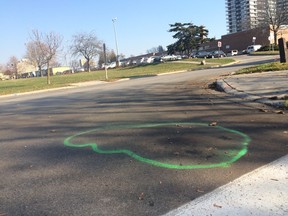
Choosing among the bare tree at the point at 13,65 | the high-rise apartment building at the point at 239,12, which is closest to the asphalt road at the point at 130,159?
the high-rise apartment building at the point at 239,12

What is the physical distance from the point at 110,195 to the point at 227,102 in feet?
22.6

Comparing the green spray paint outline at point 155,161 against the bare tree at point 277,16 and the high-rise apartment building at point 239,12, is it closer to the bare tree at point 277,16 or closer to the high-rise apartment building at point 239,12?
the bare tree at point 277,16

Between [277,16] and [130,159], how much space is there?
2960 inches

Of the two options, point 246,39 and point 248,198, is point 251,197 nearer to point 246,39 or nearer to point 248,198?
point 248,198

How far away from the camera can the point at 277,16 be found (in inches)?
2825

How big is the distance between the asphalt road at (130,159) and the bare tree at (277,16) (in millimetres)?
69220

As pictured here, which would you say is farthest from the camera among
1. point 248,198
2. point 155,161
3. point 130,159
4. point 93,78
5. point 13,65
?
point 13,65

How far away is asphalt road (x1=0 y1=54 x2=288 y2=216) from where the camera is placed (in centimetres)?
359

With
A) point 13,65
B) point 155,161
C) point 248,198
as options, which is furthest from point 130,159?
point 13,65

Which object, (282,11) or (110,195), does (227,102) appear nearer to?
(110,195)

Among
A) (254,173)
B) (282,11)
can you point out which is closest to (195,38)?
(282,11)

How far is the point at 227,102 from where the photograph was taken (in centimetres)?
992

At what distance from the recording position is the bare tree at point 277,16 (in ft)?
234

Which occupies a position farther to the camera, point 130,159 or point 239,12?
point 239,12
